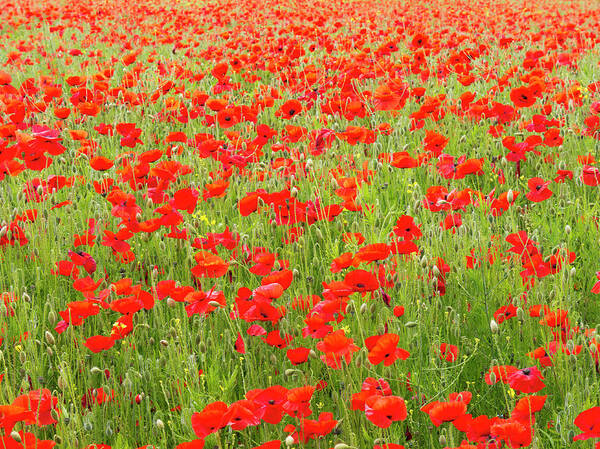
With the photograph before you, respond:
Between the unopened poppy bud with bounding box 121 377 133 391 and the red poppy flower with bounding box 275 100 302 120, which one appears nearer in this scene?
the unopened poppy bud with bounding box 121 377 133 391

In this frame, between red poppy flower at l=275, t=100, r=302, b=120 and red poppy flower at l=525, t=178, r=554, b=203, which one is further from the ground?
red poppy flower at l=275, t=100, r=302, b=120

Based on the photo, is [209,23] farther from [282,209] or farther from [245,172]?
[282,209]

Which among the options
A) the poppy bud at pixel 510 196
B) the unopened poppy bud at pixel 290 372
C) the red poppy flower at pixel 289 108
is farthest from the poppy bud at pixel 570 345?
the red poppy flower at pixel 289 108

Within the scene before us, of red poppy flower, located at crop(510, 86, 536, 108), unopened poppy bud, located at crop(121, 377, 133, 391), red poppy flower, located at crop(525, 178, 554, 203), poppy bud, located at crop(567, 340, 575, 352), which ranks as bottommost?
unopened poppy bud, located at crop(121, 377, 133, 391)

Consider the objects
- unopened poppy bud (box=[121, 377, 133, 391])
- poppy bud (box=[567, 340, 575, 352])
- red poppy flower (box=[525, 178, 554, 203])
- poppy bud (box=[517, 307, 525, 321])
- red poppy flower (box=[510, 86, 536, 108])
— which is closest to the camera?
poppy bud (box=[567, 340, 575, 352])

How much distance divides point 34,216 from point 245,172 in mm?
1315

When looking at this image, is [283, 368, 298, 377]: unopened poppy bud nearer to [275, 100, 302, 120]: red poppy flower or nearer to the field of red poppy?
the field of red poppy

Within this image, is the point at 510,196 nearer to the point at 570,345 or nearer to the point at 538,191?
the point at 538,191

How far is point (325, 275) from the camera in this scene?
2.78 meters

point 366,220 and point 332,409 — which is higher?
point 366,220

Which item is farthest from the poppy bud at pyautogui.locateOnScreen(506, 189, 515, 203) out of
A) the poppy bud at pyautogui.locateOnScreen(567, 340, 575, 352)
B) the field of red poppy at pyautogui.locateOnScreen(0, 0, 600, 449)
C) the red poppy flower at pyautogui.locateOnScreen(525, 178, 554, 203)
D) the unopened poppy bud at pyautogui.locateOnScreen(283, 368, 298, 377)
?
the unopened poppy bud at pyautogui.locateOnScreen(283, 368, 298, 377)

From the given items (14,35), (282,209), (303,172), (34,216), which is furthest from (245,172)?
(14,35)

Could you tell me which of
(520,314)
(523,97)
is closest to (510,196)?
(520,314)

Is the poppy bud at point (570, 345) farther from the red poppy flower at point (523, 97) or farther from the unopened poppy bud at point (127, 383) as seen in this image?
the red poppy flower at point (523, 97)
